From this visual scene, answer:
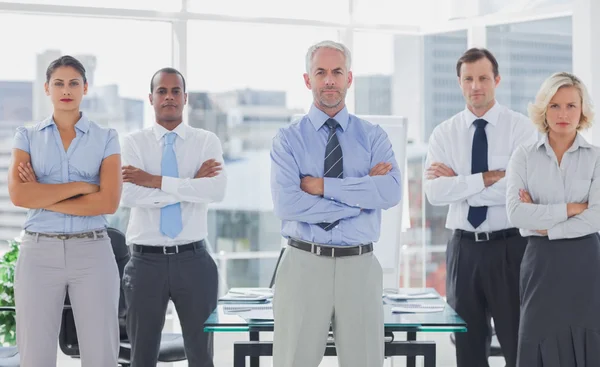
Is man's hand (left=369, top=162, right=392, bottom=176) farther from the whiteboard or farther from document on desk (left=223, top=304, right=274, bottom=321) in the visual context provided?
the whiteboard

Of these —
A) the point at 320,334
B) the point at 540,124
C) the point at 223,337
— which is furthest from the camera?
the point at 223,337

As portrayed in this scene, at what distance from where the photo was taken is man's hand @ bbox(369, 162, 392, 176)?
3246 millimetres

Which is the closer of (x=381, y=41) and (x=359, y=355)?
(x=359, y=355)

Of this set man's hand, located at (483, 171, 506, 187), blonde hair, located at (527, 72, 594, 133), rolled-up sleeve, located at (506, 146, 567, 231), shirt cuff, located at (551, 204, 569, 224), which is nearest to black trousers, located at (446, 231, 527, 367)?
man's hand, located at (483, 171, 506, 187)

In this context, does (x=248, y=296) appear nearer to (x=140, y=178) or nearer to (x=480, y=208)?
(x=140, y=178)

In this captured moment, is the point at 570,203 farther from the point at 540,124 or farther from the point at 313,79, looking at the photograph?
the point at 313,79

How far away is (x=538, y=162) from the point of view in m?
3.64

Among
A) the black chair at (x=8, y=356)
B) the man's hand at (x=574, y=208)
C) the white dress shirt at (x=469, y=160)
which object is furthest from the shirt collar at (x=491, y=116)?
the black chair at (x=8, y=356)

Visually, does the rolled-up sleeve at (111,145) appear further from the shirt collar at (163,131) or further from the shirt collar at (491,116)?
the shirt collar at (491,116)

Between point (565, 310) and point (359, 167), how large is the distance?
3.80ft

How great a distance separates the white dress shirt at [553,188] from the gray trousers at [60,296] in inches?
76.2

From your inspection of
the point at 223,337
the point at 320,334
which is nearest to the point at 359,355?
the point at 320,334

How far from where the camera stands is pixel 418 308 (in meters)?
3.43

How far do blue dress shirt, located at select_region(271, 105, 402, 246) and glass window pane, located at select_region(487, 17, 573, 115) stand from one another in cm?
281
